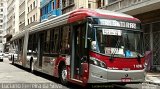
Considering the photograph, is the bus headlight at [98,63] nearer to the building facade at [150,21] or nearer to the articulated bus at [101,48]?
the articulated bus at [101,48]

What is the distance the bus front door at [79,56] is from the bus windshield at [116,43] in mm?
642

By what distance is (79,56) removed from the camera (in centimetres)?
1324

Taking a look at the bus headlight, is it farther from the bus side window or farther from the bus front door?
the bus side window

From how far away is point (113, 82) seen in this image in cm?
1212

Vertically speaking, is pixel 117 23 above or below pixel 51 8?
below

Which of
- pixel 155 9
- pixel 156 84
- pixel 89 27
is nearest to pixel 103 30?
pixel 89 27

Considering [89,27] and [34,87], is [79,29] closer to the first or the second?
[89,27]

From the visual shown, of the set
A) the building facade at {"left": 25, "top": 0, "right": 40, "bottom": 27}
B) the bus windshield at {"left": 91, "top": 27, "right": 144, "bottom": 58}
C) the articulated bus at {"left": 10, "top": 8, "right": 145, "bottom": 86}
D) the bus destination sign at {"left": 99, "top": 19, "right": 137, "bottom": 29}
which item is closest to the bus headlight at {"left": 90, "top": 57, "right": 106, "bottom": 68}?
the articulated bus at {"left": 10, "top": 8, "right": 145, "bottom": 86}

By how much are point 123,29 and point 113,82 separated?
6.63ft

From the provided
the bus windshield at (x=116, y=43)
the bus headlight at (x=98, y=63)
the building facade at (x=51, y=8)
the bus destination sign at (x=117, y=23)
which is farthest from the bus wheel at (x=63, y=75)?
the building facade at (x=51, y=8)

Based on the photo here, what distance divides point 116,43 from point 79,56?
5.33 feet

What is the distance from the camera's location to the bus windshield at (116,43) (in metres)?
12.2

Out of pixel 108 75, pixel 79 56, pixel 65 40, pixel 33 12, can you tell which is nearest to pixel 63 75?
pixel 65 40

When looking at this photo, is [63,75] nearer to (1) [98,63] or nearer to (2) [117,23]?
(1) [98,63]
